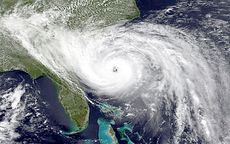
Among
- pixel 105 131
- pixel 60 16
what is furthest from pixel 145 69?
pixel 60 16

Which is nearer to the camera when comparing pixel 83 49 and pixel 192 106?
pixel 192 106

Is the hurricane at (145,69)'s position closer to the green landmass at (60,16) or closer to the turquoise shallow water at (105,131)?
the green landmass at (60,16)

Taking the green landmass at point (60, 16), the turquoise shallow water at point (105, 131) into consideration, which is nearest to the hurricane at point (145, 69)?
the green landmass at point (60, 16)

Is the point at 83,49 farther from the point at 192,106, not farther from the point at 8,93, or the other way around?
the point at 192,106

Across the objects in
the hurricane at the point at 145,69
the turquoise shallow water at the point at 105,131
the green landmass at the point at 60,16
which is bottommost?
the turquoise shallow water at the point at 105,131

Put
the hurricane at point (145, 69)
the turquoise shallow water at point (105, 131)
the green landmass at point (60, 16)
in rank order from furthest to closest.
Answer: the green landmass at point (60, 16) → the hurricane at point (145, 69) → the turquoise shallow water at point (105, 131)

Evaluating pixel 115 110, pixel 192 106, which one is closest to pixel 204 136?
pixel 192 106
